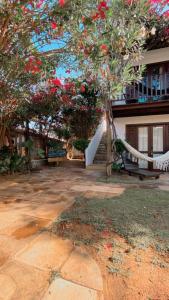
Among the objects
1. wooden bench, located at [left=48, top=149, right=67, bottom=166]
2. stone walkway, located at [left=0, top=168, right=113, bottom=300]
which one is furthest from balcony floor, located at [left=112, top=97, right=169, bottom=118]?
stone walkway, located at [left=0, top=168, right=113, bottom=300]

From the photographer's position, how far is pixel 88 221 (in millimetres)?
2832

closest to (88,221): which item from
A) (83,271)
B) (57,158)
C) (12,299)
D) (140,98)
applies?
(83,271)

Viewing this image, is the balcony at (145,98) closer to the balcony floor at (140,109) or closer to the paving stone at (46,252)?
the balcony floor at (140,109)

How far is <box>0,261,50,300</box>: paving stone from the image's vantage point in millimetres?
1494

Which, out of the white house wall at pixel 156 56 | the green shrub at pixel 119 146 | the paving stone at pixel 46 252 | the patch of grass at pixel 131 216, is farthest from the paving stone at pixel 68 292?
the white house wall at pixel 156 56

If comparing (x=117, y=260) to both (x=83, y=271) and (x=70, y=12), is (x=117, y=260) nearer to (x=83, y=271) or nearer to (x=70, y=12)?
(x=83, y=271)

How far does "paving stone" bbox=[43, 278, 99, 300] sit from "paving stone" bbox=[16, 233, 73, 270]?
0.71ft

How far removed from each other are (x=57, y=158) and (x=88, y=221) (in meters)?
7.24

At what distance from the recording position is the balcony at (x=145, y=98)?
7527 millimetres

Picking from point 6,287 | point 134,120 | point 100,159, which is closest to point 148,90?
point 134,120

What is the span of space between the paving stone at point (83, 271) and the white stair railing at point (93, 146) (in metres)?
6.55

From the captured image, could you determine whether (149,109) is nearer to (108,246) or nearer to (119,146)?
(119,146)

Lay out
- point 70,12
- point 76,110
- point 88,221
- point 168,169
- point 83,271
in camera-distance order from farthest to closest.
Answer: point 76,110 < point 168,169 < point 88,221 < point 70,12 < point 83,271

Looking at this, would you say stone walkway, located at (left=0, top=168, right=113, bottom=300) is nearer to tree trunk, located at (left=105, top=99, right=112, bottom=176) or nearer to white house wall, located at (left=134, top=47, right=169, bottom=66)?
tree trunk, located at (left=105, top=99, right=112, bottom=176)
